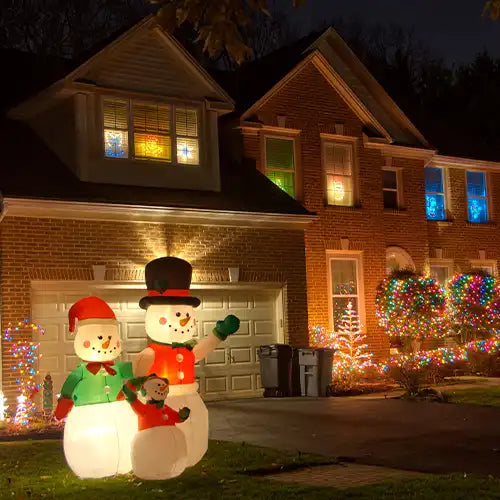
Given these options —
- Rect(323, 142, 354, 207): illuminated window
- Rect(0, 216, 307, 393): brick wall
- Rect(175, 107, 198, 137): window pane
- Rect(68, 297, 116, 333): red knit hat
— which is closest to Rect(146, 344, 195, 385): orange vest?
Rect(68, 297, 116, 333): red knit hat

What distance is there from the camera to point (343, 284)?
21750mm

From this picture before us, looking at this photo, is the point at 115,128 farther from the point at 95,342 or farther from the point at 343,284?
the point at 95,342

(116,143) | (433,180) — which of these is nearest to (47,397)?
(116,143)

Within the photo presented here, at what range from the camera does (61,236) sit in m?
16.1

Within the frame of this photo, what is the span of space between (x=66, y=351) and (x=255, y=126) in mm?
7202

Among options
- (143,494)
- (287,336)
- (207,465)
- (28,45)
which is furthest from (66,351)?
(28,45)

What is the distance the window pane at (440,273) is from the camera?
24562 millimetres

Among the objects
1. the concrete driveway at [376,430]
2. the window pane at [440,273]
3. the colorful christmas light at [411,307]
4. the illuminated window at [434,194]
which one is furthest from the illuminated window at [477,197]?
the concrete driveway at [376,430]

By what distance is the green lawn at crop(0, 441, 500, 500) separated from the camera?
27.5 ft

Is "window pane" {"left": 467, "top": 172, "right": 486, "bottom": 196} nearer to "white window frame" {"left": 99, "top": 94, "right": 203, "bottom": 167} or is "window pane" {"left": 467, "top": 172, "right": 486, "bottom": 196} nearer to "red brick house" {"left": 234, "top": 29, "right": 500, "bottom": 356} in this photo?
"red brick house" {"left": 234, "top": 29, "right": 500, "bottom": 356}

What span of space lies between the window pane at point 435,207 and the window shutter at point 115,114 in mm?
10189

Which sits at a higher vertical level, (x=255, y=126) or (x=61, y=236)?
(x=255, y=126)

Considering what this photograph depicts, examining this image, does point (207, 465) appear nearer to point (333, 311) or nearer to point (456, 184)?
point (333, 311)

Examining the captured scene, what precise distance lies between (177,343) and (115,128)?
29.3 ft
